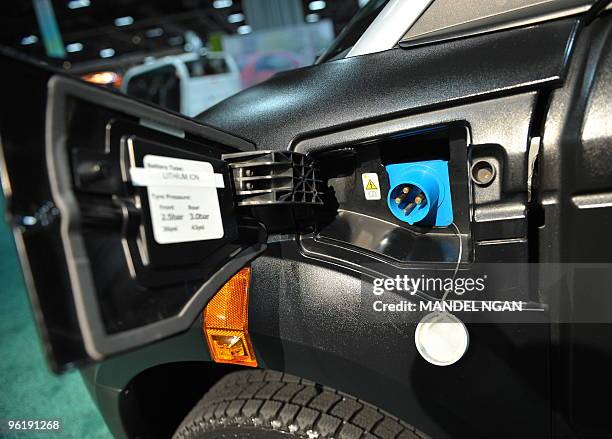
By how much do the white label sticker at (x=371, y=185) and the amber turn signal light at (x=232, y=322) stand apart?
0.29m

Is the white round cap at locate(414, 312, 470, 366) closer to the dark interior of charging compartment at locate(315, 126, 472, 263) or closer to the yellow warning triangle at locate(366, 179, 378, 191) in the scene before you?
the dark interior of charging compartment at locate(315, 126, 472, 263)

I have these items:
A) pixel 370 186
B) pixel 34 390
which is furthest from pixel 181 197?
pixel 34 390

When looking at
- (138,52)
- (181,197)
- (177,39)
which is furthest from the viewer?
(138,52)

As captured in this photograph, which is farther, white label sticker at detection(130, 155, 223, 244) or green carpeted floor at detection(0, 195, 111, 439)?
green carpeted floor at detection(0, 195, 111, 439)

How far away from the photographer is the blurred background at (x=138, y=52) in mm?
1614

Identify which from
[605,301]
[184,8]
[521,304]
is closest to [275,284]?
[521,304]

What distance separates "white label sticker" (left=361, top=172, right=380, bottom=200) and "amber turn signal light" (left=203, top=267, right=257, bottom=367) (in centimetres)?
29

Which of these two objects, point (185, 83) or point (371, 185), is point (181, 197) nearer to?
point (371, 185)

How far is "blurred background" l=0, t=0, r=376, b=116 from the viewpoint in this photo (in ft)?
24.1

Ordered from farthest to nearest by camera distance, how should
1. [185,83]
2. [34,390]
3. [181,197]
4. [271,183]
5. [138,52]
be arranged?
[138,52], [185,83], [34,390], [271,183], [181,197]

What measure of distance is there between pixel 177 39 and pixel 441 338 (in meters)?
25.8

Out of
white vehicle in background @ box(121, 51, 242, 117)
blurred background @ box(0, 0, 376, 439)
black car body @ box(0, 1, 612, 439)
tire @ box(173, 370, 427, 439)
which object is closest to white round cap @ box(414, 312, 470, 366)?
black car body @ box(0, 1, 612, 439)

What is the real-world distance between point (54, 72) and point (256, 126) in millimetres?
414

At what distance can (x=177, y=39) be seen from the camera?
77.3 ft
